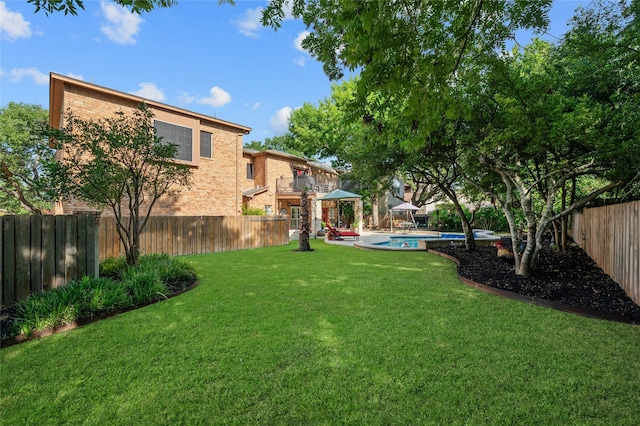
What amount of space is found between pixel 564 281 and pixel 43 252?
9602 millimetres

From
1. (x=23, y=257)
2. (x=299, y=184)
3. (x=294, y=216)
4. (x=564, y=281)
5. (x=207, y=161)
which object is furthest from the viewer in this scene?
(x=294, y=216)

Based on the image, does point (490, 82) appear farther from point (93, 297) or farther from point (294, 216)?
point (294, 216)

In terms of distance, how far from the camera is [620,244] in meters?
5.34

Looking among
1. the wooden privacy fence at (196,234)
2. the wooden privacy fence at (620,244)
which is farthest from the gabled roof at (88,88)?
the wooden privacy fence at (620,244)

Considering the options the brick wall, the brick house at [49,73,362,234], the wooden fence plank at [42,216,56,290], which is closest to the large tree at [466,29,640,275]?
the wooden fence plank at [42,216,56,290]

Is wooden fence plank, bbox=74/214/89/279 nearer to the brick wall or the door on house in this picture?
the brick wall

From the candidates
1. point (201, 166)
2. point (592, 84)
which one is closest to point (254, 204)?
point (201, 166)

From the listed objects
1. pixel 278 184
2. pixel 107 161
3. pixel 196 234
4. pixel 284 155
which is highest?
pixel 284 155

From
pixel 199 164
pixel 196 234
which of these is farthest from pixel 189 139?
pixel 196 234

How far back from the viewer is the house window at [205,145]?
52.2ft

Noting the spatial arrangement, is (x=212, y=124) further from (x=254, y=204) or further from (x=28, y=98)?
(x=28, y=98)

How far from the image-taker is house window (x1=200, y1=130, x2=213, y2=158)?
1592 centimetres

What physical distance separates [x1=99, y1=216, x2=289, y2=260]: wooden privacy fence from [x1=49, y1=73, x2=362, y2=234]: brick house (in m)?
3.19

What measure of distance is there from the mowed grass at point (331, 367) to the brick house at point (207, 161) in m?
8.29
